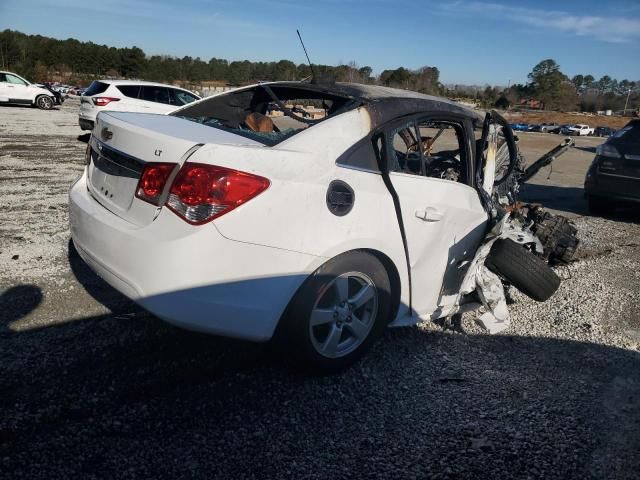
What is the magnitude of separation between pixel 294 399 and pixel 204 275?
864 mm

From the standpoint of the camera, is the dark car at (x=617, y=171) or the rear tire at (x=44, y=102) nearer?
the dark car at (x=617, y=171)

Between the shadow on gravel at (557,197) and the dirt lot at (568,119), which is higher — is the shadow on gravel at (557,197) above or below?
below

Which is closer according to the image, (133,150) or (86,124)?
(133,150)

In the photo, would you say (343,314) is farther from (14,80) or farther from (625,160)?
(14,80)

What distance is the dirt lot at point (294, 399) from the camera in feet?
7.60

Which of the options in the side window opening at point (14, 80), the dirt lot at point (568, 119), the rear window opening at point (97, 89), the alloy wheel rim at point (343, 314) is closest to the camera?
the alloy wheel rim at point (343, 314)

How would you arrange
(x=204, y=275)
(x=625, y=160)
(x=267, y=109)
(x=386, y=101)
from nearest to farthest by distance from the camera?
(x=204, y=275), (x=386, y=101), (x=267, y=109), (x=625, y=160)

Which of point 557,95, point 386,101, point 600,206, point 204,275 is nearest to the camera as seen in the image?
point 204,275

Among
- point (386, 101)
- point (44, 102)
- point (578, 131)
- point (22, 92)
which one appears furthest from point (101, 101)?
point (578, 131)

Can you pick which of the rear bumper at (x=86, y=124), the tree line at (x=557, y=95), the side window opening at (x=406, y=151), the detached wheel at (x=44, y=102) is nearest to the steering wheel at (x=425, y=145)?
the side window opening at (x=406, y=151)

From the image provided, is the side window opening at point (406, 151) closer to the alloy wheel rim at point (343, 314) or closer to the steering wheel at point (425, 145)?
the steering wheel at point (425, 145)

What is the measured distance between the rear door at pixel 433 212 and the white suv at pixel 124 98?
39.6 feet

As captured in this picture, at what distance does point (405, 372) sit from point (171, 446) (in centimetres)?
145

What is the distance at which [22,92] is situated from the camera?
2405cm
